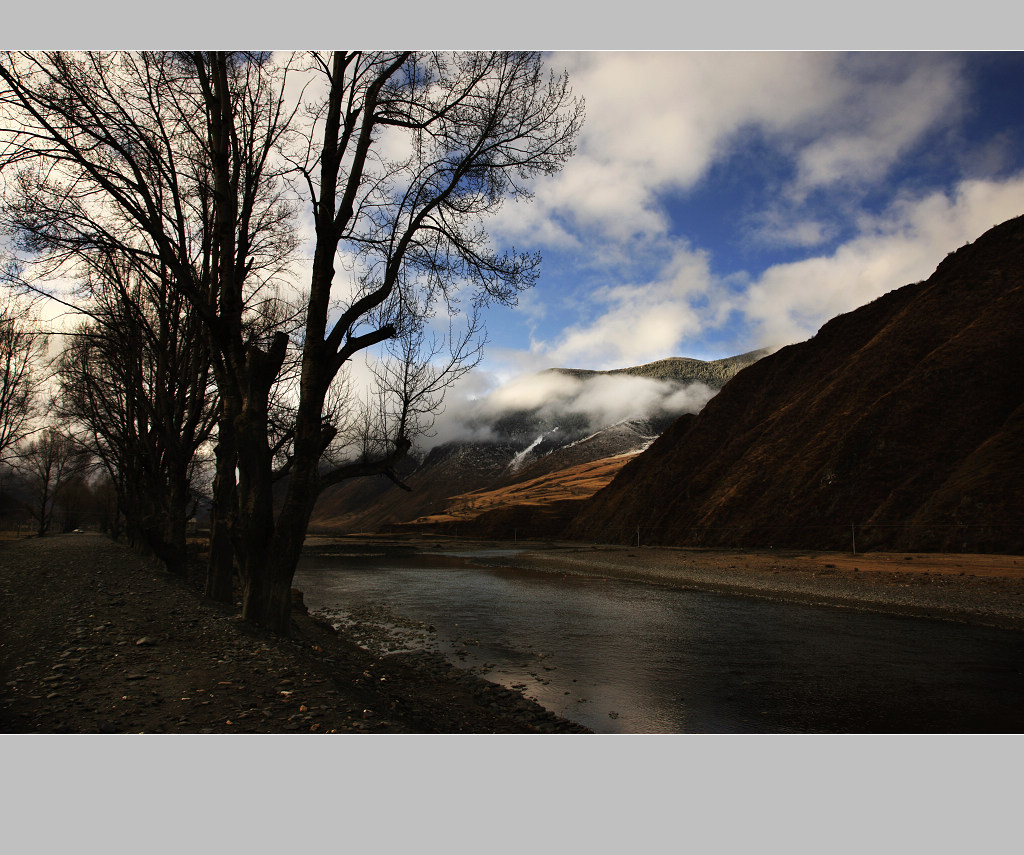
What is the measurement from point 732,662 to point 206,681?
34.4 ft

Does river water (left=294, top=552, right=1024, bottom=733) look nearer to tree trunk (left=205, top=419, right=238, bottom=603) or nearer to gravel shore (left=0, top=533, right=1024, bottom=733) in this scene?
gravel shore (left=0, top=533, right=1024, bottom=733)

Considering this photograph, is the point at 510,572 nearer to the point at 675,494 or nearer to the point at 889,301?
Answer: the point at 675,494

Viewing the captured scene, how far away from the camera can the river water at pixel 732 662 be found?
859cm

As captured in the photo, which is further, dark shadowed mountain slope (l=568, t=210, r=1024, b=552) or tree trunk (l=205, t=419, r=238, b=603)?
dark shadowed mountain slope (l=568, t=210, r=1024, b=552)

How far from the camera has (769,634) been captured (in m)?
15.5

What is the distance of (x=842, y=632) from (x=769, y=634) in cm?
194

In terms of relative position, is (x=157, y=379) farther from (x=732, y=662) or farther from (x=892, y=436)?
(x=892, y=436)

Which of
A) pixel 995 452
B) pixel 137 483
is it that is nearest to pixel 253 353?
pixel 137 483

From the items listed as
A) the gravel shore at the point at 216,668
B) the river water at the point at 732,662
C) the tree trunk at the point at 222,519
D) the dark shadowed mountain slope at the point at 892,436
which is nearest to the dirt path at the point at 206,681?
the gravel shore at the point at 216,668

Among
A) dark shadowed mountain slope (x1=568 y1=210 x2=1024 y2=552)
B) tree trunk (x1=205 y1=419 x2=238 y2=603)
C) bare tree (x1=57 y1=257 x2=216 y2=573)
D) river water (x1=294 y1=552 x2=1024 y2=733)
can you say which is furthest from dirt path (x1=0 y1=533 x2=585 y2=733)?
dark shadowed mountain slope (x1=568 y1=210 x2=1024 y2=552)

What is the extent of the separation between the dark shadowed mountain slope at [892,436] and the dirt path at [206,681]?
31.0 metres

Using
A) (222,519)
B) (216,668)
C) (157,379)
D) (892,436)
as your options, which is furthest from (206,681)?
(892,436)

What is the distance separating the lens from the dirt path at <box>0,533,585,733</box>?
17.8 ft

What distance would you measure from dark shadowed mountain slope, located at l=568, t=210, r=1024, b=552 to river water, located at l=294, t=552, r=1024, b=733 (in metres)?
17.7
